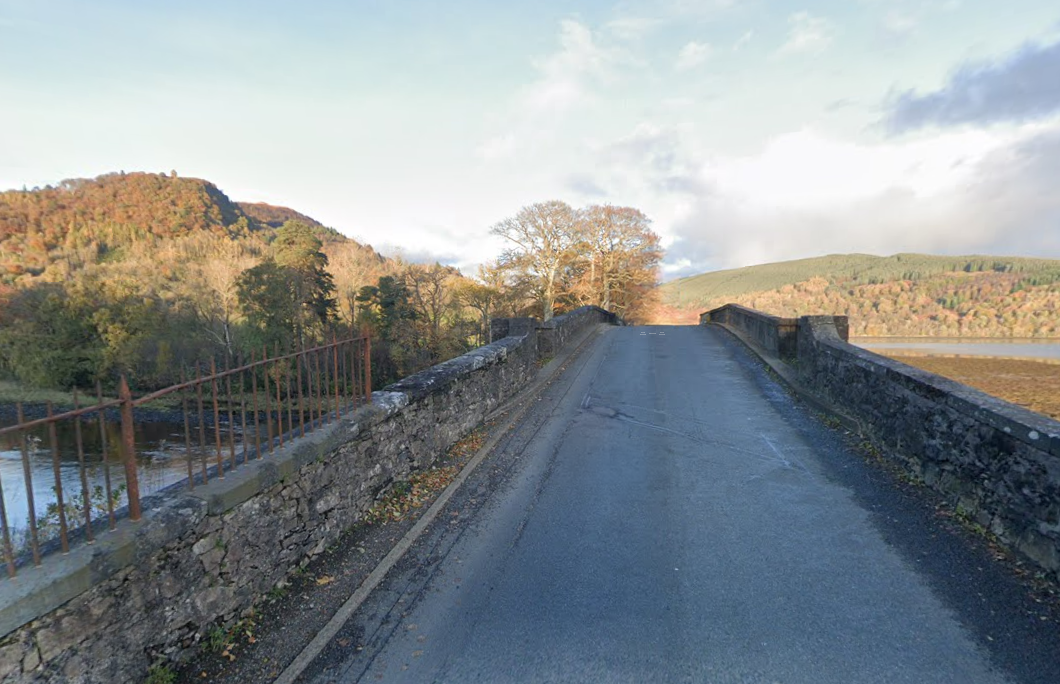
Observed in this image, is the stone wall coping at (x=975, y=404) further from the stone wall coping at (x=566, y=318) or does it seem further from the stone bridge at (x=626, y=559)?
the stone wall coping at (x=566, y=318)

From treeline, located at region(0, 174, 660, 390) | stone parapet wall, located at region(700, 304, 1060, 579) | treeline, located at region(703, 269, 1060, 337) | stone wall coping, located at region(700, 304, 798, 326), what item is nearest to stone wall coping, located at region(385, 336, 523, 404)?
stone parapet wall, located at region(700, 304, 1060, 579)

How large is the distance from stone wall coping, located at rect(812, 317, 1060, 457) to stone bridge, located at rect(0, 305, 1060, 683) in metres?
0.03

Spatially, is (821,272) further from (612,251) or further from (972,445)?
(972,445)

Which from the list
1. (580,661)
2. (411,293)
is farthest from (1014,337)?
(411,293)

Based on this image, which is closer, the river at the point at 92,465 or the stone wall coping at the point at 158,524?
the stone wall coping at the point at 158,524

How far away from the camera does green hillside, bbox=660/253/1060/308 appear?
91875 mm

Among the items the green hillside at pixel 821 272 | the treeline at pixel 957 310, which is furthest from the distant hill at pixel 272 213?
the treeline at pixel 957 310

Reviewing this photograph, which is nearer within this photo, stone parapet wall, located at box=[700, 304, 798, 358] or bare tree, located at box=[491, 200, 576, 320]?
stone parapet wall, located at box=[700, 304, 798, 358]

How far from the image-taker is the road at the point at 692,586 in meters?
3.12

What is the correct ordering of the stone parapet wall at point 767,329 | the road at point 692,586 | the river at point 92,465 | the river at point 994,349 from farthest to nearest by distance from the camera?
the river at point 92,465, the stone parapet wall at point 767,329, the river at point 994,349, the road at point 692,586

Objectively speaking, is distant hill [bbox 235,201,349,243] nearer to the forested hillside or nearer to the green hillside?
the forested hillside

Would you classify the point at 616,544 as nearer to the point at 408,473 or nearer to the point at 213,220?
the point at 408,473

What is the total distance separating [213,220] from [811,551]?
108 metres

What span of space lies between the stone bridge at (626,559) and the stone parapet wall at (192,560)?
0.04 ft
